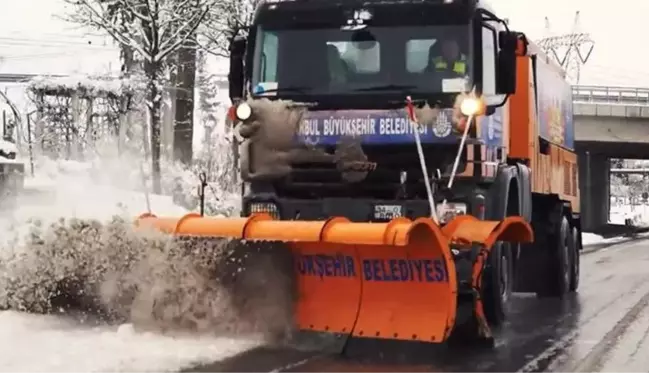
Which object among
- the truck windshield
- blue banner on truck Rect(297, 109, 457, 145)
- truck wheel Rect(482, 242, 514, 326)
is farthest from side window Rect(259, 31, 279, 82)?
truck wheel Rect(482, 242, 514, 326)

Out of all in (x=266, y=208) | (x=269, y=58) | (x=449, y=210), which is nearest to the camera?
(x=449, y=210)

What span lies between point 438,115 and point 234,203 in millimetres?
13363

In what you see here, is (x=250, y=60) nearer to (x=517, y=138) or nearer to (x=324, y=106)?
(x=324, y=106)

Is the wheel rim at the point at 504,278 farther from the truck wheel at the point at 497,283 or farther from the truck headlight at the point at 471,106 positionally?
the truck headlight at the point at 471,106

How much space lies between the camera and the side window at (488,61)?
886 centimetres

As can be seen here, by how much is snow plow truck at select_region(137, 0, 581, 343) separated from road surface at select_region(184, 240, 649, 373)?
10.0 inches

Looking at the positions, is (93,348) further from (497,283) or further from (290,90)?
(497,283)

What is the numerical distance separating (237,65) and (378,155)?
1.74m

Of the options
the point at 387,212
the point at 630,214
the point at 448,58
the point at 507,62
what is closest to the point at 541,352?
the point at 387,212

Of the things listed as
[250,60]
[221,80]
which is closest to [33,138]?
[250,60]

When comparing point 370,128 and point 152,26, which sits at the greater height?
point 152,26

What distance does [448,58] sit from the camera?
8844 mm

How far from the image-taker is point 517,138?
10.7 meters

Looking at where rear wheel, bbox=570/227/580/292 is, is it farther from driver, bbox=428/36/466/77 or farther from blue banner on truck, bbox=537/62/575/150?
driver, bbox=428/36/466/77
